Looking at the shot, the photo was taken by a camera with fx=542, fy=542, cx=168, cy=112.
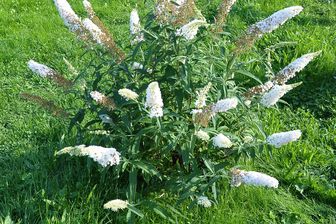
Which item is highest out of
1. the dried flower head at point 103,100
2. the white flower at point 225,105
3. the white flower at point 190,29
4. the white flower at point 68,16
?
the white flower at point 68,16

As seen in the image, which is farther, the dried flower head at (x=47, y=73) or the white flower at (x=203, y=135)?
the dried flower head at (x=47, y=73)

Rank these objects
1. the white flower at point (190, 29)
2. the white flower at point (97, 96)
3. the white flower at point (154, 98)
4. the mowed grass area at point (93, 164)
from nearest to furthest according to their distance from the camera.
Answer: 1. the white flower at point (154, 98)
2. the white flower at point (190, 29)
3. the white flower at point (97, 96)
4. the mowed grass area at point (93, 164)

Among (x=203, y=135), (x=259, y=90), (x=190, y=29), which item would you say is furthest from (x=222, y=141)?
(x=190, y=29)

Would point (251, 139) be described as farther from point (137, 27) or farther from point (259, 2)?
point (259, 2)

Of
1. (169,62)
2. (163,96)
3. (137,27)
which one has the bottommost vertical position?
(163,96)

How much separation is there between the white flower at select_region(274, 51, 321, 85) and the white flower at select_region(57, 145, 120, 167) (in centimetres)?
107

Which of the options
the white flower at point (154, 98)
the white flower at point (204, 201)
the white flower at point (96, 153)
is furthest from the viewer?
the white flower at point (204, 201)

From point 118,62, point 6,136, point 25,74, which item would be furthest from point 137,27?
point 25,74

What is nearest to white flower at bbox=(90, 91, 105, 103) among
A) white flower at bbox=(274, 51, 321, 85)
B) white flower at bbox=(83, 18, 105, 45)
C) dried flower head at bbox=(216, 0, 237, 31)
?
white flower at bbox=(83, 18, 105, 45)

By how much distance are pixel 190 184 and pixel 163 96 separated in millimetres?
568

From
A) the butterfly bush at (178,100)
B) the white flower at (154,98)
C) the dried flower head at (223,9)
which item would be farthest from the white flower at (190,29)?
the white flower at (154,98)

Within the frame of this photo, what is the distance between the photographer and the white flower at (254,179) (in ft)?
8.96

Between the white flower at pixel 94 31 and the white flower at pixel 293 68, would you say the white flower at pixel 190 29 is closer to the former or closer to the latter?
the white flower at pixel 94 31

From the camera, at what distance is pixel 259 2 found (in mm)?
6762
